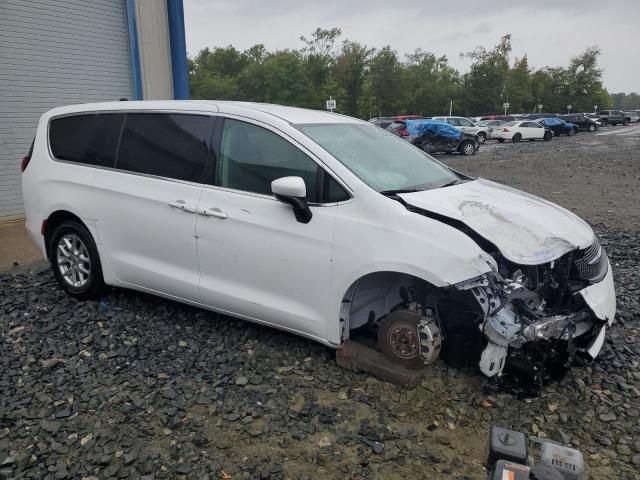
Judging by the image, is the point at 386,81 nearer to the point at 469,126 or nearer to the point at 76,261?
the point at 469,126

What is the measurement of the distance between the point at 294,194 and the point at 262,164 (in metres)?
0.53

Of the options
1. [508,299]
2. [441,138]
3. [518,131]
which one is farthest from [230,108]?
[518,131]

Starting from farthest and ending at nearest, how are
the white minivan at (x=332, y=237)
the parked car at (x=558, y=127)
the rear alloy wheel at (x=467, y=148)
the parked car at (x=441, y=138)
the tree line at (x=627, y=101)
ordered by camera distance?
the tree line at (x=627, y=101)
the parked car at (x=558, y=127)
the rear alloy wheel at (x=467, y=148)
the parked car at (x=441, y=138)
the white minivan at (x=332, y=237)

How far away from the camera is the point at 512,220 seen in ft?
10.8

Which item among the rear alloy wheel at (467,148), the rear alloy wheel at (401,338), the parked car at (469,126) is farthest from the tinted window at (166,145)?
the parked car at (469,126)

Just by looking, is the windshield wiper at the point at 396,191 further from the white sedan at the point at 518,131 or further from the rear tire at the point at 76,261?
the white sedan at the point at 518,131

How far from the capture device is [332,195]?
340cm

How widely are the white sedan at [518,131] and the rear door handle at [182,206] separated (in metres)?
32.2

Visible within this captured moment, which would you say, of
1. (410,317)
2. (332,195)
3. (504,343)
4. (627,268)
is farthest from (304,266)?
(627,268)

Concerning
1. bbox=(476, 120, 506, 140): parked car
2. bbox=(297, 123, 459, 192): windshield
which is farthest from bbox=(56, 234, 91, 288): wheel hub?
bbox=(476, 120, 506, 140): parked car

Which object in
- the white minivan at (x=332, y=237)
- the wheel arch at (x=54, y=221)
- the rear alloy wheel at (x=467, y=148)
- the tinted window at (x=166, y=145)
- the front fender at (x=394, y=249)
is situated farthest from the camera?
the rear alloy wheel at (x=467, y=148)

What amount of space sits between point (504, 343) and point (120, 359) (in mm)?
2594

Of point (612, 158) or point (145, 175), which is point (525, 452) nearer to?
point (145, 175)

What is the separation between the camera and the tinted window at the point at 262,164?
3.45 m
